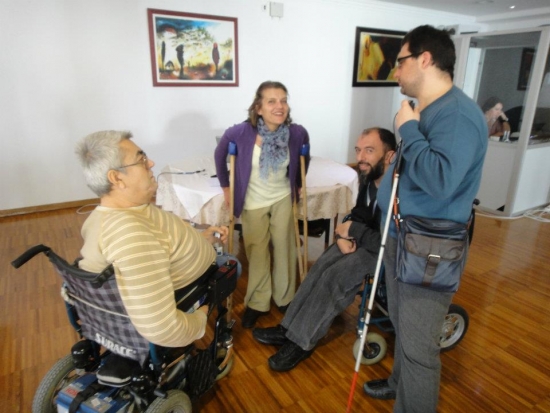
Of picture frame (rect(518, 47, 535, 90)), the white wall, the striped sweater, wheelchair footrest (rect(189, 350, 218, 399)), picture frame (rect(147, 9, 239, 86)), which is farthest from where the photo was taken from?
picture frame (rect(147, 9, 239, 86))

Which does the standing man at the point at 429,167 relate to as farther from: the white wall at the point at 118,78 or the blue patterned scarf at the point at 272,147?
the white wall at the point at 118,78

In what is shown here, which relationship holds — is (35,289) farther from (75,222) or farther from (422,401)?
(422,401)

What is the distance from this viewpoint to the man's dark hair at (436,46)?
114 cm

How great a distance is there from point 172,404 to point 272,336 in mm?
800

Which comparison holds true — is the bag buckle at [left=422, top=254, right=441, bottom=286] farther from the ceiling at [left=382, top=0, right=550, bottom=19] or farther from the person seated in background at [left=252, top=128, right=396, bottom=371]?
the ceiling at [left=382, top=0, right=550, bottom=19]

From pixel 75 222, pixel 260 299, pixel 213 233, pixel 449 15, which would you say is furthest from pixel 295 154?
pixel 449 15

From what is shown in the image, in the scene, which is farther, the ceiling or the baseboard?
the ceiling

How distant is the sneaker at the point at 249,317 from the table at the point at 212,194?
54 centimetres

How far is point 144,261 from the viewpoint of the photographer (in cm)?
104

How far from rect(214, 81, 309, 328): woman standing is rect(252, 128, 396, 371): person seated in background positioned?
0.32 metres

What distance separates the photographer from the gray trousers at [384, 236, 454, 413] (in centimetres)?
125

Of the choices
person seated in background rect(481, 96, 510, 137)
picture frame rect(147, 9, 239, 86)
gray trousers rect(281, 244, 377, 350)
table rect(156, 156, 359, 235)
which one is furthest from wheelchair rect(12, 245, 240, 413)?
person seated in background rect(481, 96, 510, 137)

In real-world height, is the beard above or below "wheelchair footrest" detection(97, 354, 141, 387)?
above

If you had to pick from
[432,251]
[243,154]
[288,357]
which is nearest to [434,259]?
[432,251]
